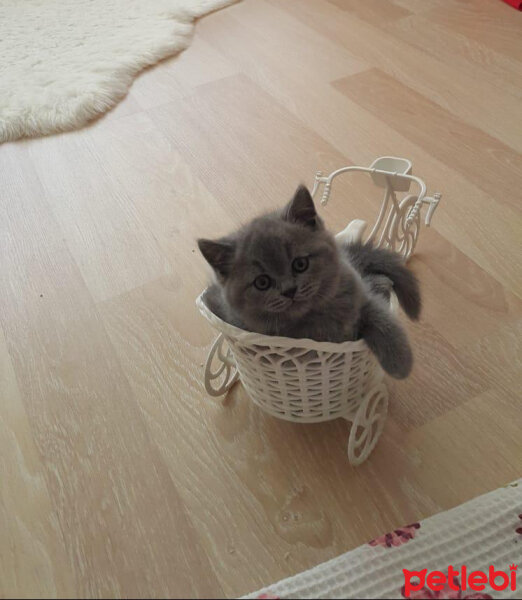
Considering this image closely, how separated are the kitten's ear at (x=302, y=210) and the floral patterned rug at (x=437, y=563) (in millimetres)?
448

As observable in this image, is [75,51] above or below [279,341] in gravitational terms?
below

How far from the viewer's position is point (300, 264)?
2.61 ft

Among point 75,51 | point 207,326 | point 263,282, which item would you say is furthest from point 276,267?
point 75,51

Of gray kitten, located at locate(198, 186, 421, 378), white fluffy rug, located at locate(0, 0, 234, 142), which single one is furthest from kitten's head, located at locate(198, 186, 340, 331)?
white fluffy rug, located at locate(0, 0, 234, 142)

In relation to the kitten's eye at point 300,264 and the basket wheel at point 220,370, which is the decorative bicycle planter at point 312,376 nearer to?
the basket wheel at point 220,370

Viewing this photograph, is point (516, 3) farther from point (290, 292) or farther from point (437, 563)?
point (437, 563)

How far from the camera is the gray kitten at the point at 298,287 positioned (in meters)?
0.78

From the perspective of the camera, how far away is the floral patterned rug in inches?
28.4

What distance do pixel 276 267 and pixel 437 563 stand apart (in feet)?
1.43

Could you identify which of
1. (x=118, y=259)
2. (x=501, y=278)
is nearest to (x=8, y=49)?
(x=118, y=259)

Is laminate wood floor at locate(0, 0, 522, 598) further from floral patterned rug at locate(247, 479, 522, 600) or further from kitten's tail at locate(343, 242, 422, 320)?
kitten's tail at locate(343, 242, 422, 320)

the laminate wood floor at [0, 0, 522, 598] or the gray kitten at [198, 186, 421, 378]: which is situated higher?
the gray kitten at [198, 186, 421, 378]

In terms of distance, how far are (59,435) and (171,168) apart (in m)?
0.84

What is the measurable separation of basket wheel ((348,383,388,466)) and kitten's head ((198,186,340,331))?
19cm
